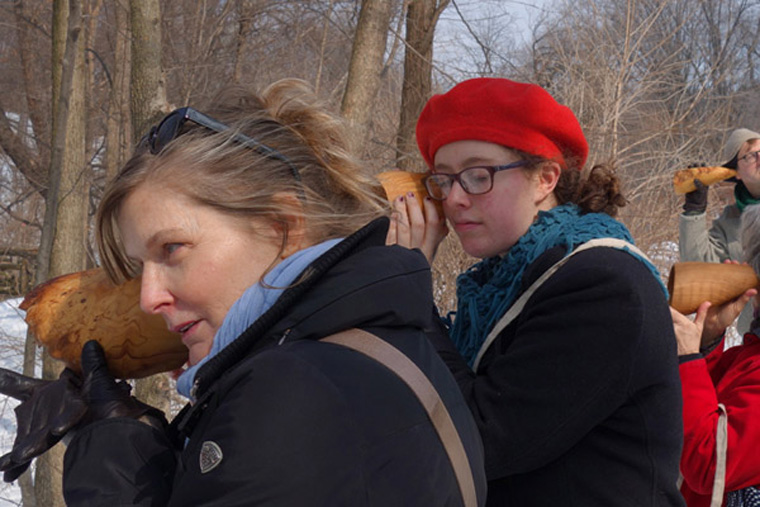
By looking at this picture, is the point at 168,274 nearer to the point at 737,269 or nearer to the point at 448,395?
the point at 448,395

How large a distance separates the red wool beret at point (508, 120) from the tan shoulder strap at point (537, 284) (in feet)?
1.13

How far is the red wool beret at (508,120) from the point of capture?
1.88m

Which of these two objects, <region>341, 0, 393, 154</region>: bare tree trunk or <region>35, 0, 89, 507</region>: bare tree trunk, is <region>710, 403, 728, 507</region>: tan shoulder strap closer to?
<region>341, 0, 393, 154</region>: bare tree trunk

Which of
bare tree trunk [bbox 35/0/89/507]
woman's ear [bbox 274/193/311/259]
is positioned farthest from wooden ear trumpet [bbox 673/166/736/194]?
woman's ear [bbox 274/193/311/259]

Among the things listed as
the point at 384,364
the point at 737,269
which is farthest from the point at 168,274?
the point at 737,269

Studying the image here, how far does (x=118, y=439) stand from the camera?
128 centimetres

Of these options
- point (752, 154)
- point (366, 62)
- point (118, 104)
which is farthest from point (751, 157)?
point (118, 104)

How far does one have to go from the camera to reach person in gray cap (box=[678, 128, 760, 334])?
404 centimetres

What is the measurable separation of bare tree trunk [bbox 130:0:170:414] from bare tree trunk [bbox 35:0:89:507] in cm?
25

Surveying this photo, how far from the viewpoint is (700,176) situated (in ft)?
13.9

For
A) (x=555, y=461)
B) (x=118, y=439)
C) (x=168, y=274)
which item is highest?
(x=168, y=274)

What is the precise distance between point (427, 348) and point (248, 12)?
8.79 meters

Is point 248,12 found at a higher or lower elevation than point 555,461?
higher

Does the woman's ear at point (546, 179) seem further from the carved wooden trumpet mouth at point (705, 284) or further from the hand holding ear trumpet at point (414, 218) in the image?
the carved wooden trumpet mouth at point (705, 284)
